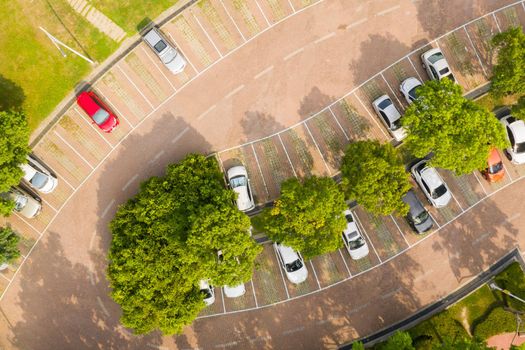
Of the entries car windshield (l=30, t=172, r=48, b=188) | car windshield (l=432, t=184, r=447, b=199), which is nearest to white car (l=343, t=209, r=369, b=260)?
car windshield (l=432, t=184, r=447, b=199)

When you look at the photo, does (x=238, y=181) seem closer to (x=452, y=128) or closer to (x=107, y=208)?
(x=107, y=208)

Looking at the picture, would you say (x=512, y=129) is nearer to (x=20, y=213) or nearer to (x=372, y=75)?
(x=372, y=75)

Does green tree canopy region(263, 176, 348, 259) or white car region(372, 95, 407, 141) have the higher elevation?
white car region(372, 95, 407, 141)

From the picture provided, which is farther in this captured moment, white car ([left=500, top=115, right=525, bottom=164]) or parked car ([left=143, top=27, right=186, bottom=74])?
white car ([left=500, top=115, right=525, bottom=164])

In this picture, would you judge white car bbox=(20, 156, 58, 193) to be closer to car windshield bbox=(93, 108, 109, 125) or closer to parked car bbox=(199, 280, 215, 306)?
car windshield bbox=(93, 108, 109, 125)

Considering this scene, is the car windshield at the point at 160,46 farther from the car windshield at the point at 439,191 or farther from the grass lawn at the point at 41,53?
the car windshield at the point at 439,191
